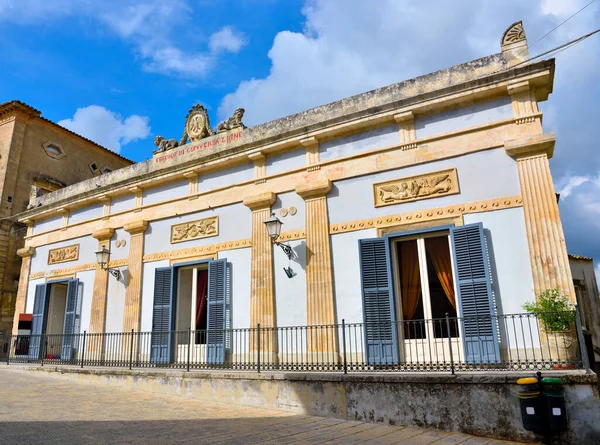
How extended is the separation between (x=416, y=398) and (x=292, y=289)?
3.83 meters

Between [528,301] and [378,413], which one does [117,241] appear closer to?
[378,413]

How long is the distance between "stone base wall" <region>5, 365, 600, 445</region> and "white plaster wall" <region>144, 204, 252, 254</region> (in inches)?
138

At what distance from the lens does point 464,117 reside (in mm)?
8742

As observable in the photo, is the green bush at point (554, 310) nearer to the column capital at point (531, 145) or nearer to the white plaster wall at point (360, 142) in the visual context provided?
the column capital at point (531, 145)

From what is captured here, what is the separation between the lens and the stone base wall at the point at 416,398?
5637 millimetres

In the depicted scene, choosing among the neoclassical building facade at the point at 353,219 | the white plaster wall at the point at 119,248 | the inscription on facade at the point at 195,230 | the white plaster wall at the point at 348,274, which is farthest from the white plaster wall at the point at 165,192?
the white plaster wall at the point at 348,274

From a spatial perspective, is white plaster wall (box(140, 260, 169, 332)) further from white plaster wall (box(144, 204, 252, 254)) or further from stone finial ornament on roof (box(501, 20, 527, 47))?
stone finial ornament on roof (box(501, 20, 527, 47))

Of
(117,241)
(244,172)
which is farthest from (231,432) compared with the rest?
(117,241)

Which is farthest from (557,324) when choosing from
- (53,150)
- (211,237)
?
(53,150)

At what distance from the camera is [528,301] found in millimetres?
7430

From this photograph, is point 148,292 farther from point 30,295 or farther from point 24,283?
A: point 24,283

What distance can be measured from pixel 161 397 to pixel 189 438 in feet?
11.3

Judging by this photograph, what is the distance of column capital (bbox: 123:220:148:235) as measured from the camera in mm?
12180

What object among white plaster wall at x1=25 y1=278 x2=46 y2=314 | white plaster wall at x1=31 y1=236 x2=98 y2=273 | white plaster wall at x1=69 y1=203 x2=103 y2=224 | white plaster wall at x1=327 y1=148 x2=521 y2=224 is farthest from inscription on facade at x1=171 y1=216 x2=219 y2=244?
white plaster wall at x1=25 y1=278 x2=46 y2=314
